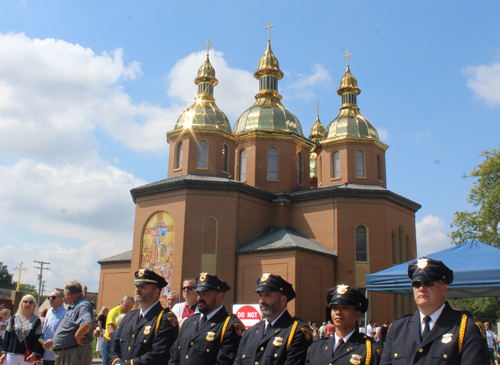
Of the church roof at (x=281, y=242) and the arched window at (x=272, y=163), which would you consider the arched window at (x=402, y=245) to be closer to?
the church roof at (x=281, y=242)

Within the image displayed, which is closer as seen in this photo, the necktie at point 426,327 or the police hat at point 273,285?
the necktie at point 426,327

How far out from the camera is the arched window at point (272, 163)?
28628 millimetres

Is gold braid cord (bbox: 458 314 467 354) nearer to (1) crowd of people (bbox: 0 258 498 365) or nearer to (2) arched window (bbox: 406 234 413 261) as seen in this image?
(1) crowd of people (bbox: 0 258 498 365)

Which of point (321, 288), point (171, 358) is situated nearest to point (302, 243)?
point (321, 288)

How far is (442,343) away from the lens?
3.55m

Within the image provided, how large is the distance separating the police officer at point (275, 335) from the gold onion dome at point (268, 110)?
24233 mm

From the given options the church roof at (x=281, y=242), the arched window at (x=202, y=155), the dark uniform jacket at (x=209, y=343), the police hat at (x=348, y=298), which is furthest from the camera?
the arched window at (x=202, y=155)

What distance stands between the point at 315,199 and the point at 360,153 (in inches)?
163

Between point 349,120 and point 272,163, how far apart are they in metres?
5.30

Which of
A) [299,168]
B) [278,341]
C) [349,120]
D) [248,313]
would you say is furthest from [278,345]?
[299,168]

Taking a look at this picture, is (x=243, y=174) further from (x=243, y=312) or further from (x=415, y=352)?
(x=415, y=352)

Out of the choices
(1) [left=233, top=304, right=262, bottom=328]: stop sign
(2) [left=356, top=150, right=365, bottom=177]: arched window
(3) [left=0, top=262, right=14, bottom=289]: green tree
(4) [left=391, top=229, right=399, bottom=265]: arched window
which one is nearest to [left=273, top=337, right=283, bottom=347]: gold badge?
(1) [left=233, top=304, right=262, bottom=328]: stop sign

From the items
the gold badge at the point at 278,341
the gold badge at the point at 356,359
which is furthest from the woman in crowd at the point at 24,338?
the gold badge at the point at 356,359

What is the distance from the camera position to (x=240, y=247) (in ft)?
80.6
